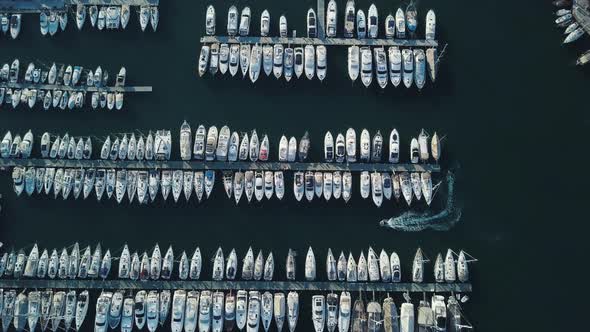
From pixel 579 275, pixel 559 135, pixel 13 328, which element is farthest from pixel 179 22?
pixel 579 275

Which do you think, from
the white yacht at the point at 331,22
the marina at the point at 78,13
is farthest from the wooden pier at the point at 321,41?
the marina at the point at 78,13

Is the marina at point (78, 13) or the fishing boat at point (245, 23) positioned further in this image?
the marina at point (78, 13)

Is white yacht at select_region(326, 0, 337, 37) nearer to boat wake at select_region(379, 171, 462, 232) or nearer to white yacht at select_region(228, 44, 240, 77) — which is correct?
white yacht at select_region(228, 44, 240, 77)

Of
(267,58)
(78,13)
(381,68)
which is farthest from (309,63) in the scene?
(78,13)

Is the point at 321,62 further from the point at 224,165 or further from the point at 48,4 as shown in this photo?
the point at 48,4

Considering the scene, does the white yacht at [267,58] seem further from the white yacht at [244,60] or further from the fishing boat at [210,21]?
the fishing boat at [210,21]

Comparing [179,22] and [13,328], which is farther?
[179,22]

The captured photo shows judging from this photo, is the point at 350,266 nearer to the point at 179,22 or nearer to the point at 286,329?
the point at 286,329
